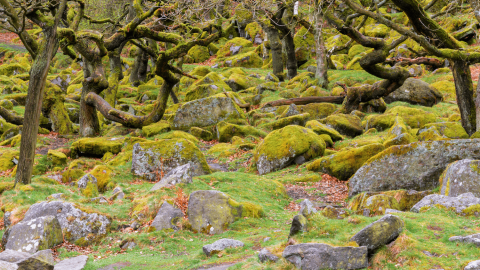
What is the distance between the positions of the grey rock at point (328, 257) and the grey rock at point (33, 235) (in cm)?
524

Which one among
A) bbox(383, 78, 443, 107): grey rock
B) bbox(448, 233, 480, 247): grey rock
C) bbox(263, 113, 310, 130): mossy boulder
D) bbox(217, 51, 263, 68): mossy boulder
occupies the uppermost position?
bbox(217, 51, 263, 68): mossy boulder

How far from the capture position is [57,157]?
15.4 metres

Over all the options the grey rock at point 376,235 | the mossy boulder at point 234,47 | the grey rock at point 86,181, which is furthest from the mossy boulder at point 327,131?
the mossy boulder at point 234,47

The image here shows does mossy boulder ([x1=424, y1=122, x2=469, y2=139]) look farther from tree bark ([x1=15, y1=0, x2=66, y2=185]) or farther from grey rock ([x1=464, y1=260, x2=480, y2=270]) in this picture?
tree bark ([x1=15, y1=0, x2=66, y2=185])

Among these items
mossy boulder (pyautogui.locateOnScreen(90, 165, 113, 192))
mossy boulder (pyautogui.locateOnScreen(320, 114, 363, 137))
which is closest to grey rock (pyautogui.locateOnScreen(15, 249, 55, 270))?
mossy boulder (pyautogui.locateOnScreen(90, 165, 113, 192))

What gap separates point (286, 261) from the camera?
5715mm

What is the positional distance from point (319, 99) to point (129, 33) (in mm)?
11406

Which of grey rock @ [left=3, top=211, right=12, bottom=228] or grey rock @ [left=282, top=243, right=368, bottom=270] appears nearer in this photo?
grey rock @ [left=282, top=243, right=368, bottom=270]

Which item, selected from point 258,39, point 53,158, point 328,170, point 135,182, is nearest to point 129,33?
point 53,158

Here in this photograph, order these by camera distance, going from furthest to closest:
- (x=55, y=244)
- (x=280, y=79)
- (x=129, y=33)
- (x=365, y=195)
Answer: (x=280, y=79)
(x=129, y=33)
(x=365, y=195)
(x=55, y=244)

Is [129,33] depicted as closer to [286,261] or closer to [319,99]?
[319,99]

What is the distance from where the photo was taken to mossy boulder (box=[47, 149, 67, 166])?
15367mm

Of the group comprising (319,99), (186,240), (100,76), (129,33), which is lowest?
(186,240)

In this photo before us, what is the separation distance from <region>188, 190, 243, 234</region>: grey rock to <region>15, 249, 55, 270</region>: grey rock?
3.32 m
